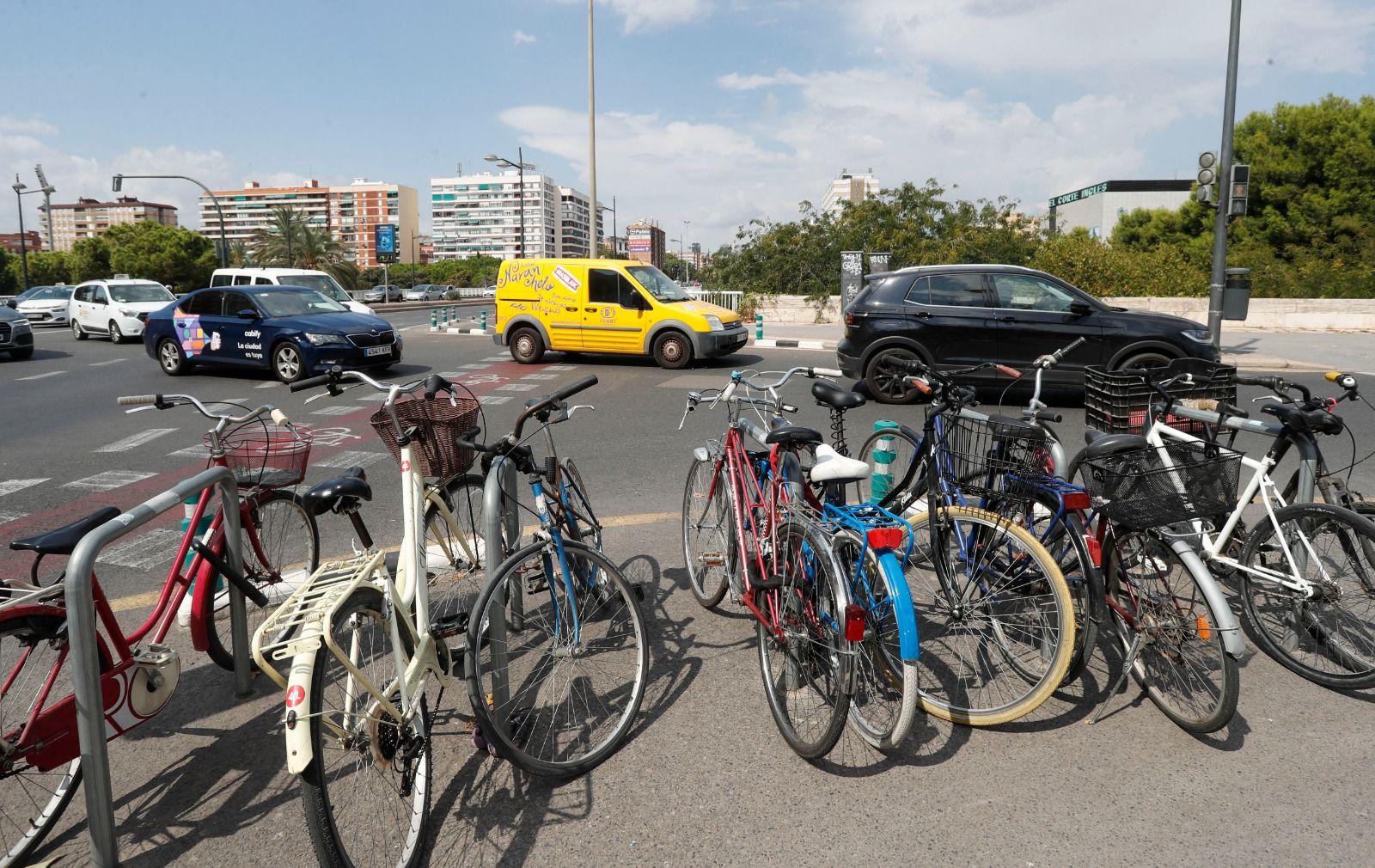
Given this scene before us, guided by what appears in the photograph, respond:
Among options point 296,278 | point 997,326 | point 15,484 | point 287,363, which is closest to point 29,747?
point 15,484

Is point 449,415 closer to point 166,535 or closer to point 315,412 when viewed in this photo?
point 166,535

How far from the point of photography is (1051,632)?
10.2 feet

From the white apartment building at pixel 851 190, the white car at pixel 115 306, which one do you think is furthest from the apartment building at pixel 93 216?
the white car at pixel 115 306

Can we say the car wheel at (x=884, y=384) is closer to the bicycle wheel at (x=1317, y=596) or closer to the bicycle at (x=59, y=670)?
the bicycle wheel at (x=1317, y=596)

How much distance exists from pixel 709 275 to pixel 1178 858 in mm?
31638

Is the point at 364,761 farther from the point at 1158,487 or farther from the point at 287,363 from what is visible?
the point at 287,363

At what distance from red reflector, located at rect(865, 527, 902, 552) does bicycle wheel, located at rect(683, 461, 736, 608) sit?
1.02m

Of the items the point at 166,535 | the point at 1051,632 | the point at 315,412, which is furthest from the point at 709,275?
the point at 1051,632

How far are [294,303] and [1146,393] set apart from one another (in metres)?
13.6

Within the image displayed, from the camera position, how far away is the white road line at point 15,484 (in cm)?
705

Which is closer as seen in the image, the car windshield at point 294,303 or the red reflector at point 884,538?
the red reflector at point 884,538

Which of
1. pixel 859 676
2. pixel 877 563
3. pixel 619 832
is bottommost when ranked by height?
pixel 619 832

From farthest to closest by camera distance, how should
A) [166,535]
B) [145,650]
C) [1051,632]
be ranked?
[166,535] < [1051,632] < [145,650]

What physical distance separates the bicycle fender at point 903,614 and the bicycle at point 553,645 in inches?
34.0
